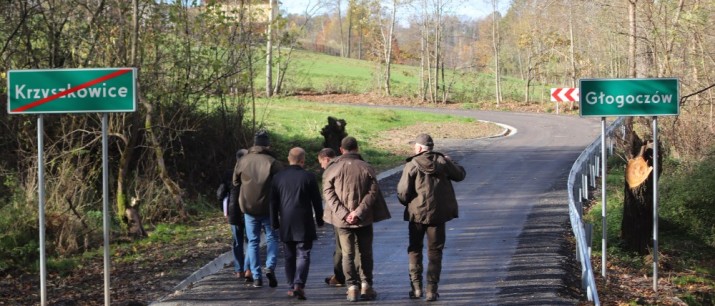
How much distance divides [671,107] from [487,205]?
7.90 meters

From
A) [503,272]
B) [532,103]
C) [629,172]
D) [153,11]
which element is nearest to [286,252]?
[503,272]

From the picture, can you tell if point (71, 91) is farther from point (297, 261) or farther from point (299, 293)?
point (299, 293)

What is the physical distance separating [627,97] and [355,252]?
369 cm

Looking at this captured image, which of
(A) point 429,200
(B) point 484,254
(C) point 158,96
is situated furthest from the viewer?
(C) point 158,96

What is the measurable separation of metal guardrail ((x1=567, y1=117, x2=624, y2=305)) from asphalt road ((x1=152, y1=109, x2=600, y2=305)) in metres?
0.34

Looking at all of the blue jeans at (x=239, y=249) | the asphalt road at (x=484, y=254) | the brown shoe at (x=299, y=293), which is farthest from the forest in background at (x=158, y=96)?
the brown shoe at (x=299, y=293)

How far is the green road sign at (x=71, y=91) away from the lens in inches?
362

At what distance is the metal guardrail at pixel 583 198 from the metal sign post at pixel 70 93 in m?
4.99

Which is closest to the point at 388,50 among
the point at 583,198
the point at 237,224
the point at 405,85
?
the point at 405,85

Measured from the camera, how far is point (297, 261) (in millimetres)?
10070

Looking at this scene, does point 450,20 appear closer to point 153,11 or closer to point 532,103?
point 532,103

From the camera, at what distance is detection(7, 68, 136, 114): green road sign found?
30.2ft

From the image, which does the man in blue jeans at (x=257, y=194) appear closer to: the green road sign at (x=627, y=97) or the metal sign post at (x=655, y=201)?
the green road sign at (x=627, y=97)

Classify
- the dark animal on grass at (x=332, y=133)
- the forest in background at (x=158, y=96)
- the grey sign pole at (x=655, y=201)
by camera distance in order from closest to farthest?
the grey sign pole at (x=655, y=201) < the forest in background at (x=158, y=96) < the dark animal on grass at (x=332, y=133)
